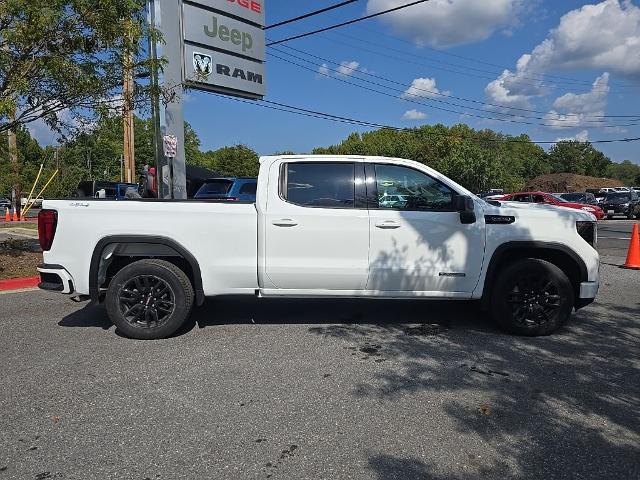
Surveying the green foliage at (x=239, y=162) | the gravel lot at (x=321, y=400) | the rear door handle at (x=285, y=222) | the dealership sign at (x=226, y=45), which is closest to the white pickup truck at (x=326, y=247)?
the rear door handle at (x=285, y=222)

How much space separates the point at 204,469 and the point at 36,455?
3.36 ft

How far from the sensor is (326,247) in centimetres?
514

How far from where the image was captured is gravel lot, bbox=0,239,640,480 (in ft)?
9.70

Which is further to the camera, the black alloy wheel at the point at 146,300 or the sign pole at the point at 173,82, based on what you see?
the sign pole at the point at 173,82

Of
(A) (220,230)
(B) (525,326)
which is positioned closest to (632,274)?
(B) (525,326)

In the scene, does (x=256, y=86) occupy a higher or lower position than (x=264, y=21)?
lower

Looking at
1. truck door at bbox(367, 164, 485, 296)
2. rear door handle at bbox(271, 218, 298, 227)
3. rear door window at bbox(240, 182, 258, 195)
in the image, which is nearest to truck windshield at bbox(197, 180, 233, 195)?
rear door window at bbox(240, 182, 258, 195)

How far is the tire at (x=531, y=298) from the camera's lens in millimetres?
5211

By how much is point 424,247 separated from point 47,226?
3.73 metres

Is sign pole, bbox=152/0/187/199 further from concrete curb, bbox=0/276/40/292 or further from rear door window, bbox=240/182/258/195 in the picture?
concrete curb, bbox=0/276/40/292

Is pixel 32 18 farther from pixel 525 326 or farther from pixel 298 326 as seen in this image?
pixel 525 326

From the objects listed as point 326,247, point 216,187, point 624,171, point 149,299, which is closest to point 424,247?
point 326,247

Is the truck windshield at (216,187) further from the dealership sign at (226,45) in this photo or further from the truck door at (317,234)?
the truck door at (317,234)

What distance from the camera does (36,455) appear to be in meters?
3.03
